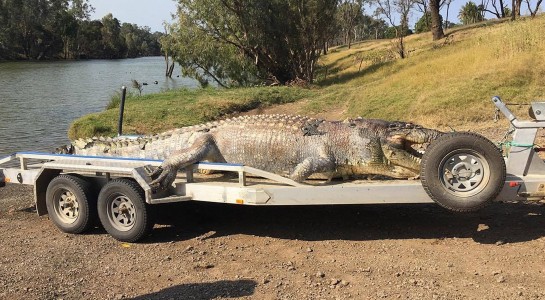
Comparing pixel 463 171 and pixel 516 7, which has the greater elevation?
pixel 516 7

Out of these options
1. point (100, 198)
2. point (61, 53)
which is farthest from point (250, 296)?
point (61, 53)

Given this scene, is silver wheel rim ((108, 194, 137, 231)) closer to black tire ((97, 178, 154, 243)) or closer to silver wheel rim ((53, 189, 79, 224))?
black tire ((97, 178, 154, 243))

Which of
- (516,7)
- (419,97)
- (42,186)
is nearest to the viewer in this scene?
(42,186)

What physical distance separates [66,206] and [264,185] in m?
2.82

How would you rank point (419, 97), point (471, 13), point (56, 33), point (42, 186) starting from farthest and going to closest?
point (56, 33)
point (471, 13)
point (419, 97)
point (42, 186)

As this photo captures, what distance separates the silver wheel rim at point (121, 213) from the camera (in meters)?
6.34

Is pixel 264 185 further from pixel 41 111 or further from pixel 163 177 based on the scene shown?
pixel 41 111

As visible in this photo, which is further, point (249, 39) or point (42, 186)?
point (249, 39)

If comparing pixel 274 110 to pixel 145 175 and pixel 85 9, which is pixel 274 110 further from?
pixel 85 9

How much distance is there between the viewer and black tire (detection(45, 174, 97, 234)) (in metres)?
6.59

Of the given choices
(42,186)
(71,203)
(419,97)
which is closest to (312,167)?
(71,203)

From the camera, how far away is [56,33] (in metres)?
120

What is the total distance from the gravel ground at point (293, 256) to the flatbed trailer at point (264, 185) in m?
0.39

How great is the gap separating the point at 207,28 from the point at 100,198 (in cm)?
2473
